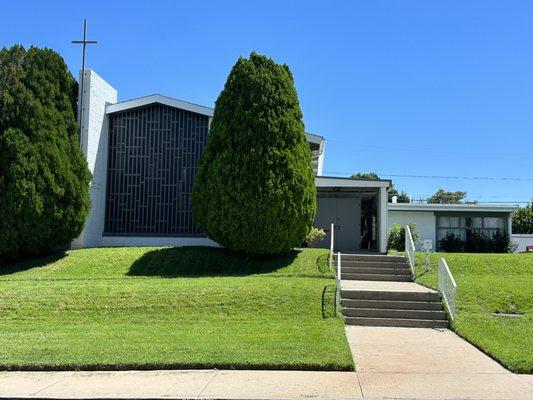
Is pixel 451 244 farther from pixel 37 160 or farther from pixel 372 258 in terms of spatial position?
pixel 37 160

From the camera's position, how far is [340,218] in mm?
22812

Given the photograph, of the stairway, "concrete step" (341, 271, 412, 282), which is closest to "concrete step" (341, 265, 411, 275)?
"concrete step" (341, 271, 412, 282)

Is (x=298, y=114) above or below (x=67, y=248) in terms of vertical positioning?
above

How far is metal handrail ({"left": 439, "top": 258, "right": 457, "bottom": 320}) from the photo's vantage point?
11.5 m

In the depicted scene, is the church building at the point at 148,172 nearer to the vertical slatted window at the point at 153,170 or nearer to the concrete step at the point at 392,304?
the vertical slatted window at the point at 153,170

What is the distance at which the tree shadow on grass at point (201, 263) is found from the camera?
16.2 metres

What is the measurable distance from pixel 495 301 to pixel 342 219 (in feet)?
35.4

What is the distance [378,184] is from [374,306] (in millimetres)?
8901

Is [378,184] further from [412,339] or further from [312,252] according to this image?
[412,339]

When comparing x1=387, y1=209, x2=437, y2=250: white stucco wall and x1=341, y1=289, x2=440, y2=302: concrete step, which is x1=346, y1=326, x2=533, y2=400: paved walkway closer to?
x1=341, y1=289, x2=440, y2=302: concrete step

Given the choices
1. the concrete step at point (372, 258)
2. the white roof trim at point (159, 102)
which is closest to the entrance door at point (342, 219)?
the concrete step at point (372, 258)

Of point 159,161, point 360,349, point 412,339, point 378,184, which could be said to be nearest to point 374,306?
point 412,339

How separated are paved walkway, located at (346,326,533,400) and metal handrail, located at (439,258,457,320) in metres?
1.14

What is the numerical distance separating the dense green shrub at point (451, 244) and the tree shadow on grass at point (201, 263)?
1317cm
